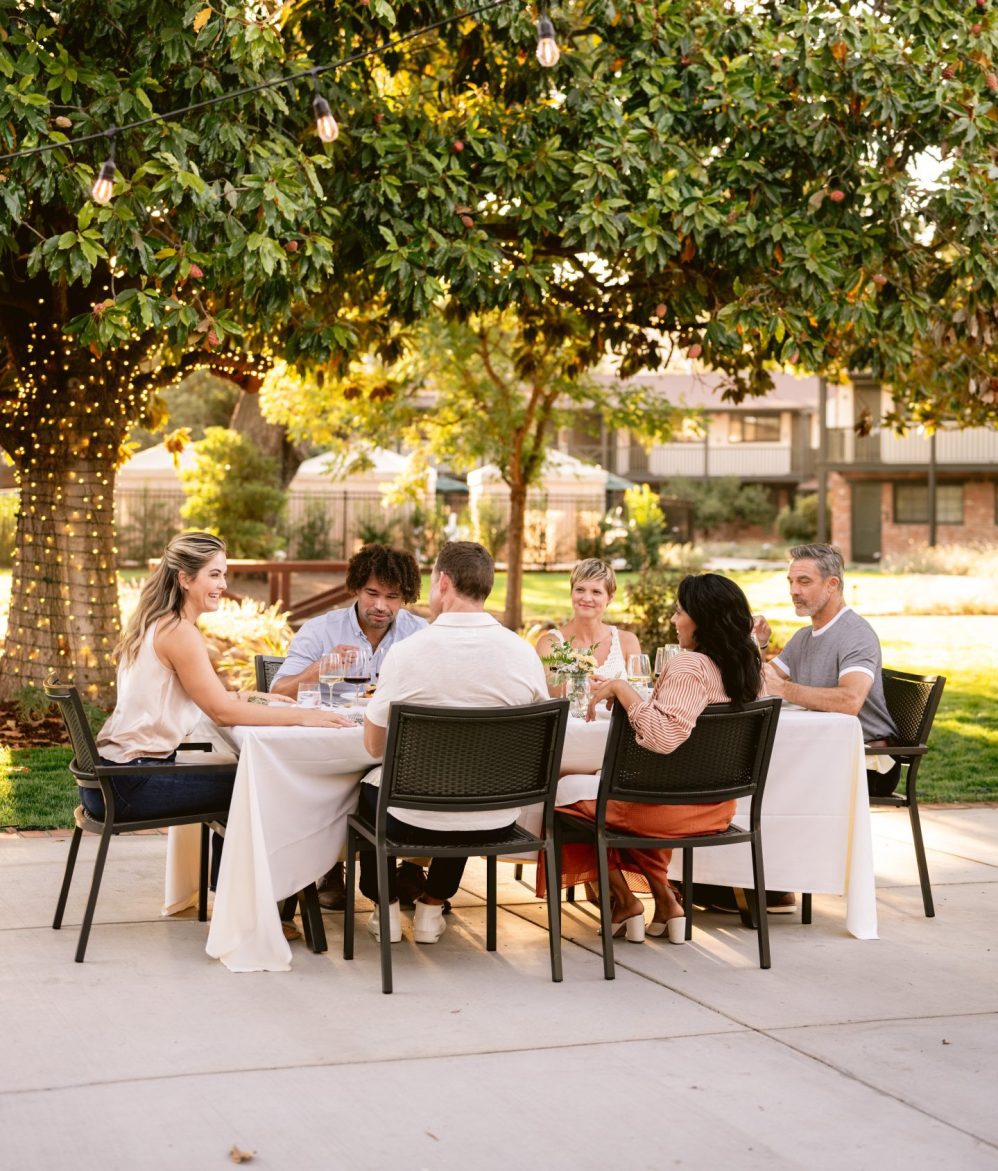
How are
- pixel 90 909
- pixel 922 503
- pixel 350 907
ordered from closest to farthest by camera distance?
pixel 90 909
pixel 350 907
pixel 922 503

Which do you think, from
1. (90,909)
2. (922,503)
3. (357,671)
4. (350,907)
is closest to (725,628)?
(357,671)

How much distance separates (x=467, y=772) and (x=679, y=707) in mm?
802

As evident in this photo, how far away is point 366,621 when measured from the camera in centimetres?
673

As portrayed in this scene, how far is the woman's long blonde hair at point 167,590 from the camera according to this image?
565 centimetres

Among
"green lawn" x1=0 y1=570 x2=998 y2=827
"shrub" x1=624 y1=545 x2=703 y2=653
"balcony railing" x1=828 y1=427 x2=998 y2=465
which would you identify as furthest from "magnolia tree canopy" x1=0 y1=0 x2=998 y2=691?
"balcony railing" x1=828 y1=427 x2=998 y2=465

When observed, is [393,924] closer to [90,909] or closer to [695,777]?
[90,909]

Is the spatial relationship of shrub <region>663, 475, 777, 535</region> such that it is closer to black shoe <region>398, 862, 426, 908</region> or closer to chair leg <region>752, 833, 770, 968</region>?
black shoe <region>398, 862, 426, 908</region>

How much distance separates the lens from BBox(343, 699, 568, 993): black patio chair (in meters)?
5.21

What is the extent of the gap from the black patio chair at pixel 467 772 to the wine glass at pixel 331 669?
75cm

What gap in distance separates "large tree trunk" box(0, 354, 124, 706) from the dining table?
583cm

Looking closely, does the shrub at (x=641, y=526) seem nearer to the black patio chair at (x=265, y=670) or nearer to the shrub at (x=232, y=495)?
the shrub at (x=232, y=495)

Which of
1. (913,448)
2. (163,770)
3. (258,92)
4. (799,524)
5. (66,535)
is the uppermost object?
(258,92)

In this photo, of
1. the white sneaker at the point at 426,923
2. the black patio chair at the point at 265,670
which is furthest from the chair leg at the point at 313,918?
the black patio chair at the point at 265,670

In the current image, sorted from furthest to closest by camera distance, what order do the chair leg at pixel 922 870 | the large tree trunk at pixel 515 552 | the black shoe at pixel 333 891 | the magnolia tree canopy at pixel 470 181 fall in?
the large tree trunk at pixel 515 552 → the magnolia tree canopy at pixel 470 181 → the chair leg at pixel 922 870 → the black shoe at pixel 333 891
